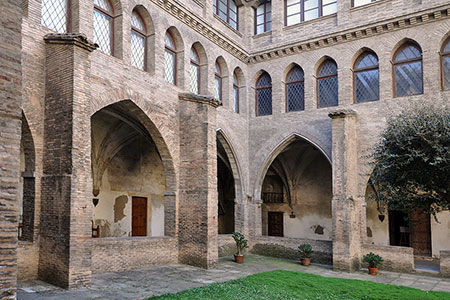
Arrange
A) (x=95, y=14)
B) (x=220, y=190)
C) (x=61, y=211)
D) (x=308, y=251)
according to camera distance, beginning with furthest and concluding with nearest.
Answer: (x=220, y=190)
(x=308, y=251)
(x=95, y=14)
(x=61, y=211)

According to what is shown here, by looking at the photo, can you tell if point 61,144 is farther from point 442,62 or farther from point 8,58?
point 442,62

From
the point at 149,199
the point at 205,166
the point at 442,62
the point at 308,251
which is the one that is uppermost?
the point at 442,62

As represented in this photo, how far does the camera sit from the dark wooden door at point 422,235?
651 inches

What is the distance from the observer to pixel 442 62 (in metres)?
14.1

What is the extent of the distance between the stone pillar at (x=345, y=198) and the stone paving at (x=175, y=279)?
23.2 inches

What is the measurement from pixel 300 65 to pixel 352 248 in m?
7.39

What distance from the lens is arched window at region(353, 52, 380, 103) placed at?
15.3 m

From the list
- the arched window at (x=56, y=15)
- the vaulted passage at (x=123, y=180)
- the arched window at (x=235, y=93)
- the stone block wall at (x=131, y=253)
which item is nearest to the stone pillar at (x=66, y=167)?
the arched window at (x=56, y=15)

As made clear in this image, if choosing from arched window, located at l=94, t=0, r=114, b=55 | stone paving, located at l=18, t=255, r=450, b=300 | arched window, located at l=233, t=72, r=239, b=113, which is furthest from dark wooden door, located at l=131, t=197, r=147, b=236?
arched window, located at l=94, t=0, r=114, b=55

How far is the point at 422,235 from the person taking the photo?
16.7 m

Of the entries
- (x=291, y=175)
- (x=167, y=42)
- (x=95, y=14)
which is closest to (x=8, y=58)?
(x=95, y=14)

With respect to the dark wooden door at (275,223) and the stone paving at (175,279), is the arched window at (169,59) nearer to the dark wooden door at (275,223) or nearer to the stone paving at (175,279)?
the stone paving at (175,279)

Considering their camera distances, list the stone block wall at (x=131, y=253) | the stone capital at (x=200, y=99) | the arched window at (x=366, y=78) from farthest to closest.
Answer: the arched window at (x=366, y=78) < the stone capital at (x=200, y=99) < the stone block wall at (x=131, y=253)

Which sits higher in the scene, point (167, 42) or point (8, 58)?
point (167, 42)
